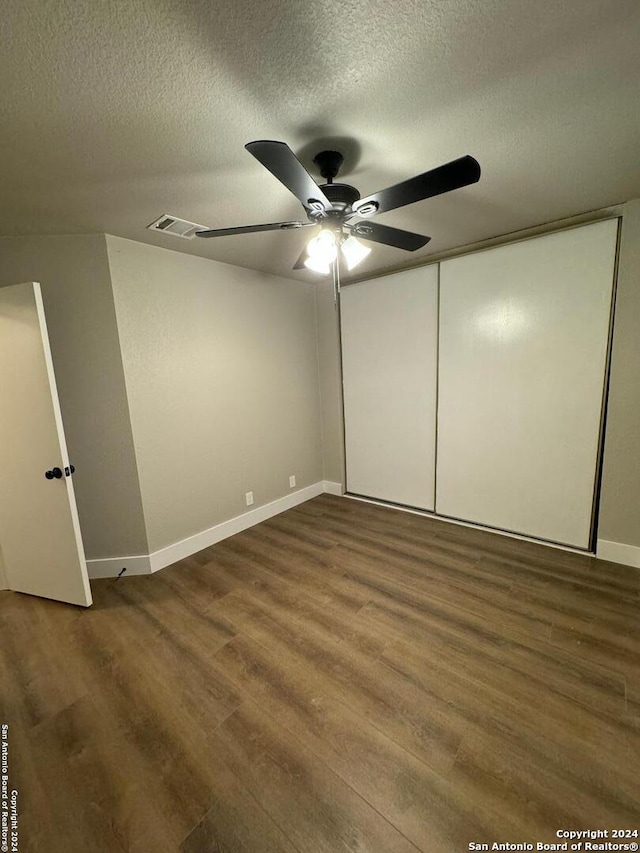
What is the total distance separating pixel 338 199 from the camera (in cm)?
157

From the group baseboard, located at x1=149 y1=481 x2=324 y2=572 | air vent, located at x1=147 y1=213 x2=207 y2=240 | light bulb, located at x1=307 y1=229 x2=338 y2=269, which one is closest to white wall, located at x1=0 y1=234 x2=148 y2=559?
baseboard, located at x1=149 y1=481 x2=324 y2=572

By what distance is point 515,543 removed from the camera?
107 inches

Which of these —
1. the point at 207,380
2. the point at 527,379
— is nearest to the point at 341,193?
the point at 207,380

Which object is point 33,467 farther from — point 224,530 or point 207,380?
Result: point 224,530

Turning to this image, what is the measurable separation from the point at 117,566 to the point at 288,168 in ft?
9.06

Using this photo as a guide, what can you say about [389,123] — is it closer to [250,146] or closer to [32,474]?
[250,146]

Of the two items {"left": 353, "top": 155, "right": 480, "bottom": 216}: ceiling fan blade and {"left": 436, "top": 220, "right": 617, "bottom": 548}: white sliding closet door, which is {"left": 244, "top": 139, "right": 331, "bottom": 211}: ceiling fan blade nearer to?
{"left": 353, "top": 155, "right": 480, "bottom": 216}: ceiling fan blade

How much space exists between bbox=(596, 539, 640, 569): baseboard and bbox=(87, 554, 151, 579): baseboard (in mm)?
3380

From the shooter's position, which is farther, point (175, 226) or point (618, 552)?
point (618, 552)

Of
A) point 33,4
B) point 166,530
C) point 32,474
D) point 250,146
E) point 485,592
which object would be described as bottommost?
point 485,592

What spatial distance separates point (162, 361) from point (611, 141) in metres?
2.85

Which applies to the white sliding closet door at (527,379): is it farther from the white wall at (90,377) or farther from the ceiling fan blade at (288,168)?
the white wall at (90,377)

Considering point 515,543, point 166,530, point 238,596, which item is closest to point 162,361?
point 166,530

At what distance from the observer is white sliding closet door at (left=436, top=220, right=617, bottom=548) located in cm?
232
